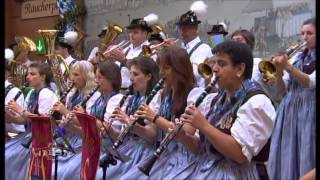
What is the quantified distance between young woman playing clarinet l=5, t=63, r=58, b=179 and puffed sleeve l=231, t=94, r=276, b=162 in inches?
88.7

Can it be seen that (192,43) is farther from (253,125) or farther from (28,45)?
(253,125)

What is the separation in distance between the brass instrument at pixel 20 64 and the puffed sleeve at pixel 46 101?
14.5 inches

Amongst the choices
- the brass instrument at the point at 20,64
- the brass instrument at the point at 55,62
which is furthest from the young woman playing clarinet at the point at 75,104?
the brass instrument at the point at 20,64

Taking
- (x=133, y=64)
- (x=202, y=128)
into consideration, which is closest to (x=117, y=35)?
(x=133, y=64)

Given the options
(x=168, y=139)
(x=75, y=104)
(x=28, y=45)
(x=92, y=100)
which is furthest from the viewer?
(x=28, y=45)

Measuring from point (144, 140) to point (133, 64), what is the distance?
601mm

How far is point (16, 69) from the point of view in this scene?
586 cm

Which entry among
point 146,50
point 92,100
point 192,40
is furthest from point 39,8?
point 92,100

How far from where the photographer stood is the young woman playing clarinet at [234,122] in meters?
2.86

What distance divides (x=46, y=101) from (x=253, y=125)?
283cm

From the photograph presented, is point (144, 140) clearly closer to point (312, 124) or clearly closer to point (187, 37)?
point (312, 124)

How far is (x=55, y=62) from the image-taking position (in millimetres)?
6141

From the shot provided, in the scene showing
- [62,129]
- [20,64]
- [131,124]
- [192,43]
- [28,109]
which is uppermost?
[192,43]

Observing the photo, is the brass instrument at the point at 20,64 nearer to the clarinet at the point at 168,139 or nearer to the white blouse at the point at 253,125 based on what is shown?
the clarinet at the point at 168,139
